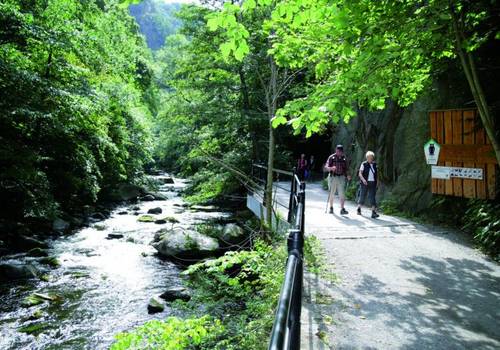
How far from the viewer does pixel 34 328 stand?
7.27 meters

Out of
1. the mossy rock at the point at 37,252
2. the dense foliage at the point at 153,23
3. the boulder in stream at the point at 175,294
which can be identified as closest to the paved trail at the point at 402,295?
the boulder in stream at the point at 175,294

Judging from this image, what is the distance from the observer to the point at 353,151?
1962 cm

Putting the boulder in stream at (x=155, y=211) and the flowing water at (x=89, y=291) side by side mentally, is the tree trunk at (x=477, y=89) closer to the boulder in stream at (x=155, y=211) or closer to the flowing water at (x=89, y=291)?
the flowing water at (x=89, y=291)

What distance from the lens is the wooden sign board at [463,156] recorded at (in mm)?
8875

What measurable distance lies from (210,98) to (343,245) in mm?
12840

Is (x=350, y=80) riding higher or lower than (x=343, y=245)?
higher

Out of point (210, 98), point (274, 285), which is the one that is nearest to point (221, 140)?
point (210, 98)

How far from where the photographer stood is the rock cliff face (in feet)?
35.0

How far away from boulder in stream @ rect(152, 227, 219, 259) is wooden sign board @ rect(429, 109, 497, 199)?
6.89m

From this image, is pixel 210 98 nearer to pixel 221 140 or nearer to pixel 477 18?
pixel 221 140

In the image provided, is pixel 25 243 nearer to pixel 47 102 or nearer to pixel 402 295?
pixel 47 102

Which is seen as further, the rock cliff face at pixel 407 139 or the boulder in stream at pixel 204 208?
the boulder in stream at pixel 204 208

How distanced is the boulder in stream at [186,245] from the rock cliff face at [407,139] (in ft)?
20.7

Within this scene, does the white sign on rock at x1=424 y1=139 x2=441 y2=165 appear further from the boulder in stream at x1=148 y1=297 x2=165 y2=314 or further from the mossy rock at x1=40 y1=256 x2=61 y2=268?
the mossy rock at x1=40 y1=256 x2=61 y2=268
